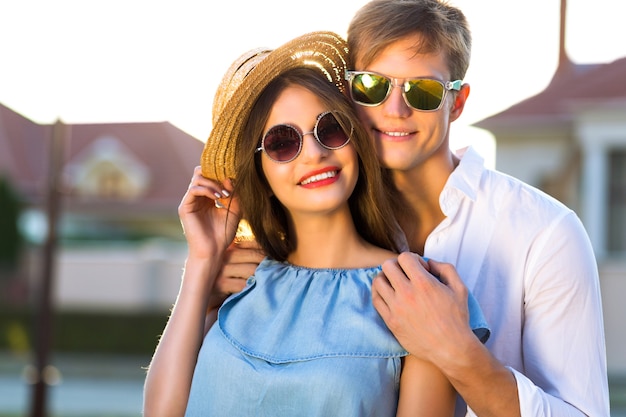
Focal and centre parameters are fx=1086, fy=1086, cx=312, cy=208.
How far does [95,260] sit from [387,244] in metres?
22.7

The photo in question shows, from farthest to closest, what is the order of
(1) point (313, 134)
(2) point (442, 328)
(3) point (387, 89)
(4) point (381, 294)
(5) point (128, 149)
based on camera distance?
(5) point (128, 149) → (3) point (387, 89) → (1) point (313, 134) → (4) point (381, 294) → (2) point (442, 328)

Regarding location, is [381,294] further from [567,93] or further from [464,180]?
[567,93]

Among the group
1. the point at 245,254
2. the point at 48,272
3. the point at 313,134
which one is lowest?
the point at 48,272

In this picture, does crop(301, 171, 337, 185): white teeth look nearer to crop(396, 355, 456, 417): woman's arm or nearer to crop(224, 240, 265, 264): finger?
crop(224, 240, 265, 264): finger

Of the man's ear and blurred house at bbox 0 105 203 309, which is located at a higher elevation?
the man's ear

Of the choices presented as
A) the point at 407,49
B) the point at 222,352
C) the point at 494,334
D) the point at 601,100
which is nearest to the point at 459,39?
the point at 407,49

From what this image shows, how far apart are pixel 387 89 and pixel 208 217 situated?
2.11 feet

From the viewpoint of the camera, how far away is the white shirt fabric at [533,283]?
9.33 ft

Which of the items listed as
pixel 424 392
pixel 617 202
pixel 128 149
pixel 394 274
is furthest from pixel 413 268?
pixel 128 149

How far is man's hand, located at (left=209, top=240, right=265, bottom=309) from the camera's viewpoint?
10.2 ft

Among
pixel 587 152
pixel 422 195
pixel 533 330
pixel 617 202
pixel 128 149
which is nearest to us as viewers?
pixel 533 330

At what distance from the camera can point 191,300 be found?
9.95 ft

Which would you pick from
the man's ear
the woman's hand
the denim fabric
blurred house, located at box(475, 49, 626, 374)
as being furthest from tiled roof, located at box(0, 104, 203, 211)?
the denim fabric

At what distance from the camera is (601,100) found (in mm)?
21078
